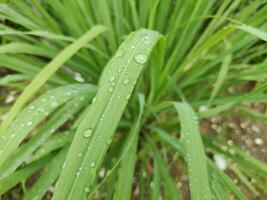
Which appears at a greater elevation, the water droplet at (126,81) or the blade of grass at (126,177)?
the water droplet at (126,81)

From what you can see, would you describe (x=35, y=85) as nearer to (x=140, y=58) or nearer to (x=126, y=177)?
(x=140, y=58)

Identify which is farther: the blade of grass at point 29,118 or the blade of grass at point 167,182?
the blade of grass at point 167,182

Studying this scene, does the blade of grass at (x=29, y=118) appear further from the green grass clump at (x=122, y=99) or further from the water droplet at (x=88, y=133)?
the water droplet at (x=88, y=133)

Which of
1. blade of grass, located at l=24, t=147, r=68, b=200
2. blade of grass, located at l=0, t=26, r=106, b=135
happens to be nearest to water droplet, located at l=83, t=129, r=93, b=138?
blade of grass, located at l=0, t=26, r=106, b=135

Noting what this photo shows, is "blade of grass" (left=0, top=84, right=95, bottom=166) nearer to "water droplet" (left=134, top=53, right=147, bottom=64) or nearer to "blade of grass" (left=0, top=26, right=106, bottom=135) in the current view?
"blade of grass" (left=0, top=26, right=106, bottom=135)

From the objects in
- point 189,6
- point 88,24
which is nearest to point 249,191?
point 189,6

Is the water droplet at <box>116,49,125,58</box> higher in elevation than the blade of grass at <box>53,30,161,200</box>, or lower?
higher

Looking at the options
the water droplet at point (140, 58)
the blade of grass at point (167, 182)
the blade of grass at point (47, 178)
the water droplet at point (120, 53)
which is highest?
the water droplet at point (120, 53)

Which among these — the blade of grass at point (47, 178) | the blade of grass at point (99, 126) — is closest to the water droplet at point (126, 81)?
the blade of grass at point (99, 126)

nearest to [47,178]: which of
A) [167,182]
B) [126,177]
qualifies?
[126,177]
